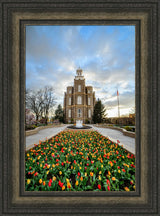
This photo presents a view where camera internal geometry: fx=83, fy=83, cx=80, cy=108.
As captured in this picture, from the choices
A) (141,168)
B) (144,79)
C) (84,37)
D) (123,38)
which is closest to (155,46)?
(144,79)

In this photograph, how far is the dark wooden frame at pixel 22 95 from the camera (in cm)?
114

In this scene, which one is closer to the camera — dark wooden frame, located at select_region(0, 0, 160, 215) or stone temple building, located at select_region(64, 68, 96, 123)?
dark wooden frame, located at select_region(0, 0, 160, 215)

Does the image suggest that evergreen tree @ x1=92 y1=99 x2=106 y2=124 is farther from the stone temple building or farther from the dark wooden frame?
the dark wooden frame

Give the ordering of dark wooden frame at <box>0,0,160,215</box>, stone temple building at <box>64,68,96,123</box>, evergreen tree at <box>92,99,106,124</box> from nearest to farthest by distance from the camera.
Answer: dark wooden frame at <box>0,0,160,215</box> → evergreen tree at <box>92,99,106,124</box> → stone temple building at <box>64,68,96,123</box>

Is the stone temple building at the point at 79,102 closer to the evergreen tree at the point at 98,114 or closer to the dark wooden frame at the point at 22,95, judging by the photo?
the evergreen tree at the point at 98,114

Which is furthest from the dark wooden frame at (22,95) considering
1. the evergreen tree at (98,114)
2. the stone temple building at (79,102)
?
the stone temple building at (79,102)

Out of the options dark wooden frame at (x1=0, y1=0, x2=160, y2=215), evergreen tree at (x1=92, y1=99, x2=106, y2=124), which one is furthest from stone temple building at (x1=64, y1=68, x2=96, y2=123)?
dark wooden frame at (x1=0, y1=0, x2=160, y2=215)

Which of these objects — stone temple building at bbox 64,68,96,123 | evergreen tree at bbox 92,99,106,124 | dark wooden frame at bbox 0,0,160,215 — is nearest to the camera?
dark wooden frame at bbox 0,0,160,215

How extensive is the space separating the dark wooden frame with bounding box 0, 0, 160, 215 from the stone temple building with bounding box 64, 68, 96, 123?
18.9 metres

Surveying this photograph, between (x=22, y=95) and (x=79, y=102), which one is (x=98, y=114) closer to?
(x=79, y=102)

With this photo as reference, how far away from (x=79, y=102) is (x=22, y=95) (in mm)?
19294

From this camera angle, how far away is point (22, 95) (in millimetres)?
Answer: 1305

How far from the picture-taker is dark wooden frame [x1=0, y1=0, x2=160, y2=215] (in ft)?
3.73

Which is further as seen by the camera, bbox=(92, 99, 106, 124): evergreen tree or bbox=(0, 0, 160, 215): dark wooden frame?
bbox=(92, 99, 106, 124): evergreen tree
